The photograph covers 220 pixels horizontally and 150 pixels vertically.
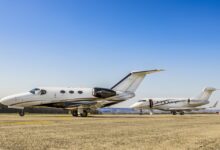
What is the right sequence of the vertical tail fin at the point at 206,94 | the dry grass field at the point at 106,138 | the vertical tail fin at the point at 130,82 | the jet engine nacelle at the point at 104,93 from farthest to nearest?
the vertical tail fin at the point at 206,94 → the vertical tail fin at the point at 130,82 → the jet engine nacelle at the point at 104,93 → the dry grass field at the point at 106,138

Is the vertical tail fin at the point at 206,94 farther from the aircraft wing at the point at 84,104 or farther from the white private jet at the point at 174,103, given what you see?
the aircraft wing at the point at 84,104

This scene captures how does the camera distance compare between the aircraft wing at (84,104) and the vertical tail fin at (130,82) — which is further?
the vertical tail fin at (130,82)

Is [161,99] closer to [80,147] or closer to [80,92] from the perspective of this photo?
[80,92]

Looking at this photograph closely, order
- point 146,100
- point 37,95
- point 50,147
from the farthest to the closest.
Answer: point 146,100 < point 37,95 < point 50,147

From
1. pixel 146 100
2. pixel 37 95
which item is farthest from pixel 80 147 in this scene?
pixel 146 100

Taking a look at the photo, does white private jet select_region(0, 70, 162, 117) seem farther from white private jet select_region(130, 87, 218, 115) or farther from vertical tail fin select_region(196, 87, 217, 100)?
vertical tail fin select_region(196, 87, 217, 100)

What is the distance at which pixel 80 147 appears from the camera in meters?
9.11

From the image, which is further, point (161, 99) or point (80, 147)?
point (161, 99)

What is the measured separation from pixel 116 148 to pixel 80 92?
29.4m

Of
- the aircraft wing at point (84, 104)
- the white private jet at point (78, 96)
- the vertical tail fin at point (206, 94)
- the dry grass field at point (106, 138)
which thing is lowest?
the dry grass field at point (106, 138)

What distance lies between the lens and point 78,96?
37969 millimetres

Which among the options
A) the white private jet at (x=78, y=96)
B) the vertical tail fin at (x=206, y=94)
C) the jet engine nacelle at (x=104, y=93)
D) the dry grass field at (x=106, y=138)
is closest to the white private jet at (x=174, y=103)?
the vertical tail fin at (x=206, y=94)

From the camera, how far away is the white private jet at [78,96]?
37.0 meters

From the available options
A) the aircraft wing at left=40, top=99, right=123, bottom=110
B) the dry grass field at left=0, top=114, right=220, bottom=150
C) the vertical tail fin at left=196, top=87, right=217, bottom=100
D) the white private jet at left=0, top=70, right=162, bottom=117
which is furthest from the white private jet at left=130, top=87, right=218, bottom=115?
the dry grass field at left=0, top=114, right=220, bottom=150
